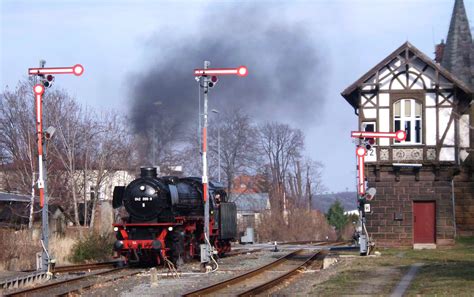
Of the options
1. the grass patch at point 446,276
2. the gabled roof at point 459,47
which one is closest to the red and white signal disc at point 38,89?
the grass patch at point 446,276

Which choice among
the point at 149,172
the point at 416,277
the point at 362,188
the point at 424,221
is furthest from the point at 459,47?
the point at 416,277

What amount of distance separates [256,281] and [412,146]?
54.1ft

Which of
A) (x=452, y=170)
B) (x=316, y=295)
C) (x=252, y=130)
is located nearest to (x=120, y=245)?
(x=316, y=295)

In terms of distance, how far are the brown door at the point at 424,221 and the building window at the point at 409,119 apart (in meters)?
2.81

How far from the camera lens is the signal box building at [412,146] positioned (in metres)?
34.3

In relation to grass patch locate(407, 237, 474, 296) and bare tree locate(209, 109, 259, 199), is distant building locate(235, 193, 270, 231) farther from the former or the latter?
grass patch locate(407, 237, 474, 296)

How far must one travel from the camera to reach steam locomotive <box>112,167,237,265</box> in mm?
24625

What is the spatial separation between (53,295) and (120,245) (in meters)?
7.96

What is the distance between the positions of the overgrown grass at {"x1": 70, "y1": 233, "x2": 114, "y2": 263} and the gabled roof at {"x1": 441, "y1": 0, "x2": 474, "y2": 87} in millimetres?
21871

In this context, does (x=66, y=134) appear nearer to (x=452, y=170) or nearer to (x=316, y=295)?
(x=452, y=170)

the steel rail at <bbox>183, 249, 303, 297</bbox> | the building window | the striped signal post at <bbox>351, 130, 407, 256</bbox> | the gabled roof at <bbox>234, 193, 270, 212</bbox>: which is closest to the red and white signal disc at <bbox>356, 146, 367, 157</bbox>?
the striped signal post at <bbox>351, 130, 407, 256</bbox>

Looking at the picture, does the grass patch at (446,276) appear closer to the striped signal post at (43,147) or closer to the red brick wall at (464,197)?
the striped signal post at (43,147)

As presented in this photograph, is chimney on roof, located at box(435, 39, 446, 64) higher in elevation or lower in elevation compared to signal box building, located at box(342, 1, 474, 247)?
higher

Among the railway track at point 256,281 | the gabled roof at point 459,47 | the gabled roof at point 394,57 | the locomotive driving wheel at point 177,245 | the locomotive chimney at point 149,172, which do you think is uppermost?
the gabled roof at point 459,47
